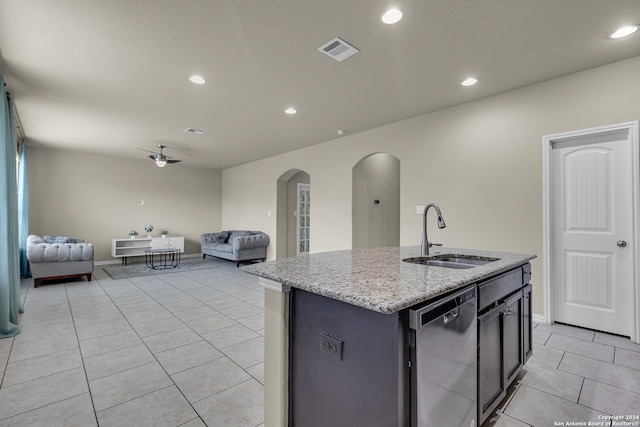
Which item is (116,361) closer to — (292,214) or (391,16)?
(391,16)

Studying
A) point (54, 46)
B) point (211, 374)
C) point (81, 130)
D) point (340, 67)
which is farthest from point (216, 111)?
point (211, 374)

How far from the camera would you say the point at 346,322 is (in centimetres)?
116

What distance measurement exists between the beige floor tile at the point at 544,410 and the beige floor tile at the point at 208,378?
1.77m

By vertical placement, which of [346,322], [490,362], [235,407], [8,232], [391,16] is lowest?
[235,407]

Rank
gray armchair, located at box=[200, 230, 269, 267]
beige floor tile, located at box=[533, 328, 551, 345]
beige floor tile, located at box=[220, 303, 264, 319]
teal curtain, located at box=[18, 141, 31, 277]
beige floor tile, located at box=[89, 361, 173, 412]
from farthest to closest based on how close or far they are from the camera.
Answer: gray armchair, located at box=[200, 230, 269, 267] → teal curtain, located at box=[18, 141, 31, 277] → beige floor tile, located at box=[220, 303, 264, 319] → beige floor tile, located at box=[533, 328, 551, 345] → beige floor tile, located at box=[89, 361, 173, 412]

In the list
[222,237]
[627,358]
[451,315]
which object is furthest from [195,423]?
[222,237]

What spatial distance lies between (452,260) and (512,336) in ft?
2.01

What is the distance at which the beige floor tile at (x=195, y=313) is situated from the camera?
11.1 ft

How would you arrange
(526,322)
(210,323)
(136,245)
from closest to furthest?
(526,322) < (210,323) < (136,245)

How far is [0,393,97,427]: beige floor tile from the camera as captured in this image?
1657mm

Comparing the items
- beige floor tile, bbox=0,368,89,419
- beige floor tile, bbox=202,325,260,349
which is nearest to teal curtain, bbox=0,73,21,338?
beige floor tile, bbox=0,368,89,419

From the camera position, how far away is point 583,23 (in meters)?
2.27

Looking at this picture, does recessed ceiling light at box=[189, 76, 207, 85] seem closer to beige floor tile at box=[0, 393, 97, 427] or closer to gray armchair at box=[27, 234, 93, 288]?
beige floor tile at box=[0, 393, 97, 427]

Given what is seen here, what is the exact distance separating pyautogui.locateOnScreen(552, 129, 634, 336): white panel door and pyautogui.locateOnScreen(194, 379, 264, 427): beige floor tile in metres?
3.25
